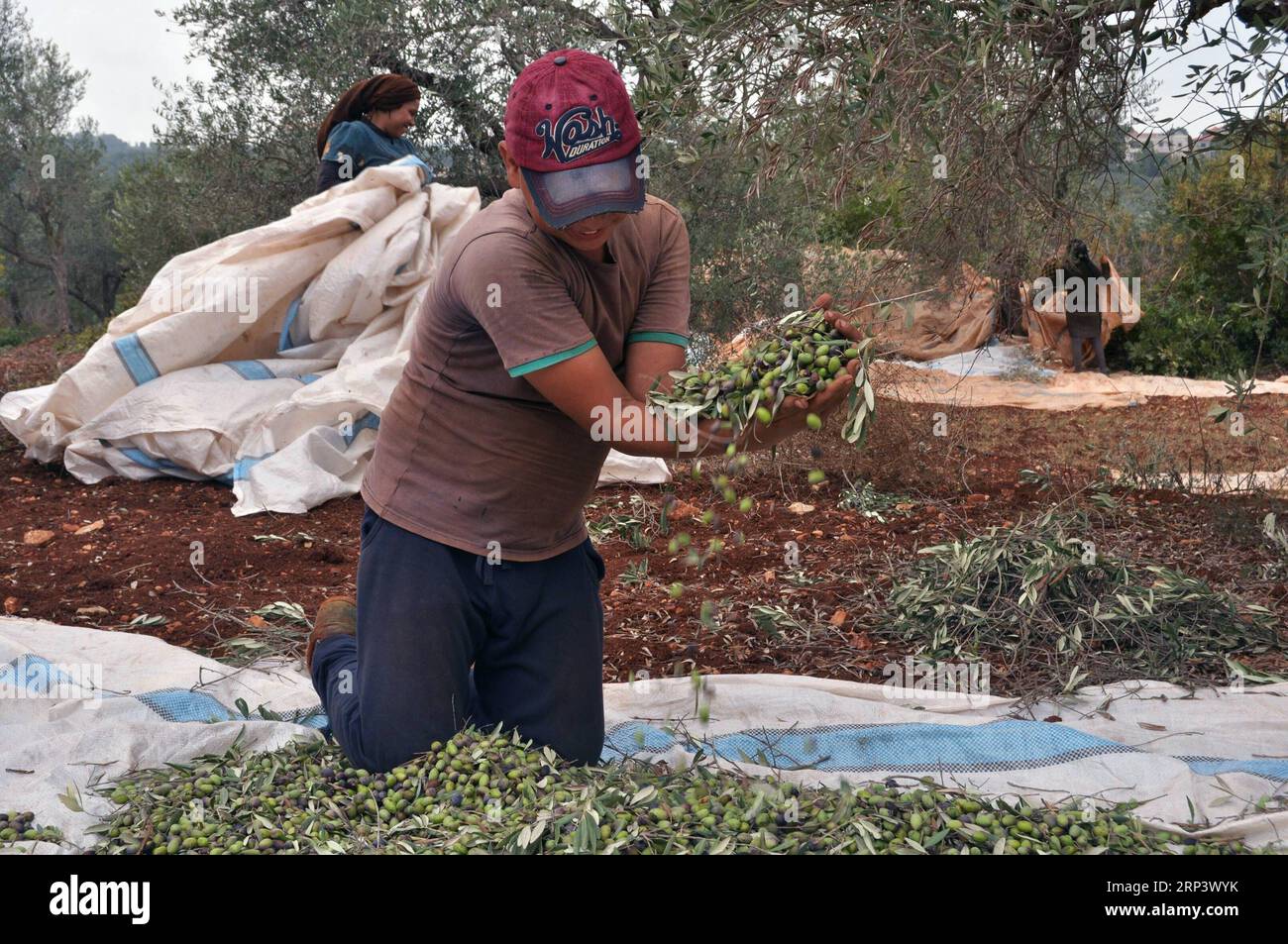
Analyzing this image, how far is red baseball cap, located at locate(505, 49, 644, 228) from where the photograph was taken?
2.23 meters

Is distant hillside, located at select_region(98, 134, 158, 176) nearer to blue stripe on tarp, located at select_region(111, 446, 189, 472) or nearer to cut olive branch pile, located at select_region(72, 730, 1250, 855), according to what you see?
blue stripe on tarp, located at select_region(111, 446, 189, 472)

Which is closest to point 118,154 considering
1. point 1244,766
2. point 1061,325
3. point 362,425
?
point 1061,325

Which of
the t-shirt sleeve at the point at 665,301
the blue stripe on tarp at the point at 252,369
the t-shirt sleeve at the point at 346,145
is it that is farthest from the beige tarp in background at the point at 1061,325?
the t-shirt sleeve at the point at 665,301

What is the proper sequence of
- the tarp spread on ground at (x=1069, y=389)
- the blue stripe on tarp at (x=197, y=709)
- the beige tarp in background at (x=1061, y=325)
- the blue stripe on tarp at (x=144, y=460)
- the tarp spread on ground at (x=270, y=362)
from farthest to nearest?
the beige tarp in background at (x=1061, y=325)
the tarp spread on ground at (x=1069, y=389)
the blue stripe on tarp at (x=144, y=460)
the tarp spread on ground at (x=270, y=362)
the blue stripe on tarp at (x=197, y=709)

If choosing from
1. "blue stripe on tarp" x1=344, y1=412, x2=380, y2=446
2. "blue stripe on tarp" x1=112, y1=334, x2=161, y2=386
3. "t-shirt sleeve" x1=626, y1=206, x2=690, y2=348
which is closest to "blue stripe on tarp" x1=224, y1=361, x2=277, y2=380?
"blue stripe on tarp" x1=112, y1=334, x2=161, y2=386

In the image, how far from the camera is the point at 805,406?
228 centimetres

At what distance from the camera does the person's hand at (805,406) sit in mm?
2256

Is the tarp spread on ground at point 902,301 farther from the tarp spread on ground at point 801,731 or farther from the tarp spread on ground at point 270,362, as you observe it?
the tarp spread on ground at point 270,362

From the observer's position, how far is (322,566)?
15.6 ft

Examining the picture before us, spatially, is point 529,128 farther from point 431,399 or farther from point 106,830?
point 106,830

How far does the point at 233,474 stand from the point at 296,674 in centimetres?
236

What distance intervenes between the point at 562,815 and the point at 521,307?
1001 millimetres

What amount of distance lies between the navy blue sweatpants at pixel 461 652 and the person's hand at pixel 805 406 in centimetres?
64

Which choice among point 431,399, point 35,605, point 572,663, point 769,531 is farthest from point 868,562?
point 35,605
